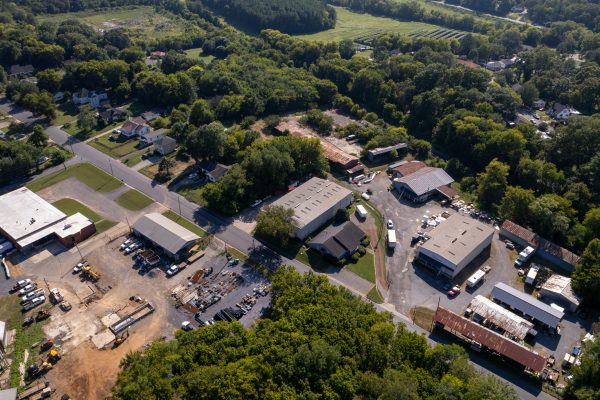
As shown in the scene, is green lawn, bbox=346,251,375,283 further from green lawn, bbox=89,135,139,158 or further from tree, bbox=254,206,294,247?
green lawn, bbox=89,135,139,158

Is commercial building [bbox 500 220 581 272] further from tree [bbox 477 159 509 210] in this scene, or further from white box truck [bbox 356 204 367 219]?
white box truck [bbox 356 204 367 219]

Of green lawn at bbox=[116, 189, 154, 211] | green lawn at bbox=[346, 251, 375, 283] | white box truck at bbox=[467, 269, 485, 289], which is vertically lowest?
green lawn at bbox=[346, 251, 375, 283]

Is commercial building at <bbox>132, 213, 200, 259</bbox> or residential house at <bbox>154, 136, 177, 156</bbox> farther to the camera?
residential house at <bbox>154, 136, 177, 156</bbox>

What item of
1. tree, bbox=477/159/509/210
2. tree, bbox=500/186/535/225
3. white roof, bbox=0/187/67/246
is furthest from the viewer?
tree, bbox=477/159/509/210

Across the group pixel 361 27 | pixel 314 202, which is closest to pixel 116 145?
pixel 314 202

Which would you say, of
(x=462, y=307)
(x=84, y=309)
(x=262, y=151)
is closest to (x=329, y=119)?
(x=262, y=151)

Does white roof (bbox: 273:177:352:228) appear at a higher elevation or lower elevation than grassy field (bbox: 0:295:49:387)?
higher

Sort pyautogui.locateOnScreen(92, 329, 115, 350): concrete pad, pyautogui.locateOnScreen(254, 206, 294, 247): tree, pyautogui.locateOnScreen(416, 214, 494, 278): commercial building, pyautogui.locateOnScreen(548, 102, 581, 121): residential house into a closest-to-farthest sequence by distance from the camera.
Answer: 1. pyautogui.locateOnScreen(92, 329, 115, 350): concrete pad
2. pyautogui.locateOnScreen(416, 214, 494, 278): commercial building
3. pyautogui.locateOnScreen(254, 206, 294, 247): tree
4. pyautogui.locateOnScreen(548, 102, 581, 121): residential house

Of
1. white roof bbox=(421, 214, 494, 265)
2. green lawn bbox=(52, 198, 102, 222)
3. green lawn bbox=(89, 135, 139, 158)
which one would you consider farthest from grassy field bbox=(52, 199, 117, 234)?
white roof bbox=(421, 214, 494, 265)
